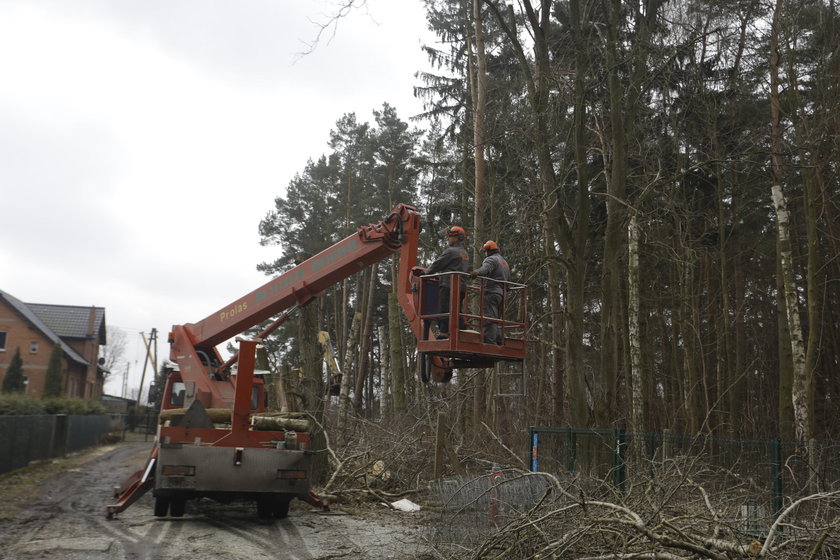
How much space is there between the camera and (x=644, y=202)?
2006cm

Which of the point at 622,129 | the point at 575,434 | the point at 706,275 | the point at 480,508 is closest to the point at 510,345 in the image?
the point at 480,508

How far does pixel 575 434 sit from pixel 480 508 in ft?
17.0

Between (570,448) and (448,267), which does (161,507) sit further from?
(570,448)

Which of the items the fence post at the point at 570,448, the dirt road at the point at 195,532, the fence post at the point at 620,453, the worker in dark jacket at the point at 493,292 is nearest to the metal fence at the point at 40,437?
the dirt road at the point at 195,532

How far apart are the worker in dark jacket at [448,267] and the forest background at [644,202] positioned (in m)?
2.84

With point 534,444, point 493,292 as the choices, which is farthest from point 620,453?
point 493,292

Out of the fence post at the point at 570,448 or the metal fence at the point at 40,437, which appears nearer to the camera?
the fence post at the point at 570,448

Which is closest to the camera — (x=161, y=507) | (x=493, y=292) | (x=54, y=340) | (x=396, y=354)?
(x=493, y=292)

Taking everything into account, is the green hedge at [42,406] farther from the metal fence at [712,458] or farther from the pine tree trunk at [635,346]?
the pine tree trunk at [635,346]

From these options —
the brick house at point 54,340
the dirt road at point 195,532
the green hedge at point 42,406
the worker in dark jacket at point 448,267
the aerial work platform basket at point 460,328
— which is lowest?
the dirt road at point 195,532

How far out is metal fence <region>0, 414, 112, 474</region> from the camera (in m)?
18.0

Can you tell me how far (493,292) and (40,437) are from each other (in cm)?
1787

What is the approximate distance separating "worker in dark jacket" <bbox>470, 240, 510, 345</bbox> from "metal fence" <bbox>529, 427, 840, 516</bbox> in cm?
219

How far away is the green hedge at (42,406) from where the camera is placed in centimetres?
2069
